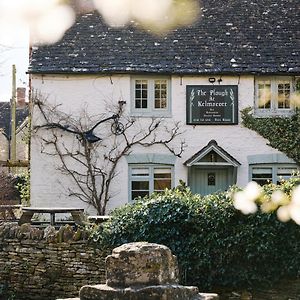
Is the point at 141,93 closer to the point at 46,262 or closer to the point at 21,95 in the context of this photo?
the point at 46,262

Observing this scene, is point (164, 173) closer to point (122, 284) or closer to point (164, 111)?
point (164, 111)

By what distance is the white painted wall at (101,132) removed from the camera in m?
21.0

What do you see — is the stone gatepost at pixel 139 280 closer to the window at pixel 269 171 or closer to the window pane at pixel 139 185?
the window pane at pixel 139 185

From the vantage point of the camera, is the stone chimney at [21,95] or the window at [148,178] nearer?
the window at [148,178]

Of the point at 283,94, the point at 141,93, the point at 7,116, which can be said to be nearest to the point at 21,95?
the point at 7,116

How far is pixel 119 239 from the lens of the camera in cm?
1284

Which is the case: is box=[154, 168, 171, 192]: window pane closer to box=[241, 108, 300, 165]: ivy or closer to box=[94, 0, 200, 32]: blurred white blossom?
box=[241, 108, 300, 165]: ivy

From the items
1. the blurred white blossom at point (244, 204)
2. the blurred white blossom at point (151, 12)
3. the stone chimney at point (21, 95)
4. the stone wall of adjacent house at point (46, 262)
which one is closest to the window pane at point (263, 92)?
the blurred white blossom at point (151, 12)

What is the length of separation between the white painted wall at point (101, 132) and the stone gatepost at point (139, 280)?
15601 mm

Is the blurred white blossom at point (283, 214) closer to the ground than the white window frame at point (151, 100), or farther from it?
closer to the ground

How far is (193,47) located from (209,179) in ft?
12.9

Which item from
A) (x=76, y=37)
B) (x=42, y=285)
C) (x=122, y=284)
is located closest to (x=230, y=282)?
(x=42, y=285)

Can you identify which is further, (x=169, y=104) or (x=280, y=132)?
A: (x=169, y=104)

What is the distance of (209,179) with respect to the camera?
21.8 meters
